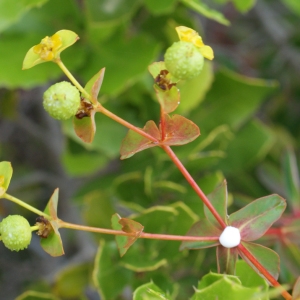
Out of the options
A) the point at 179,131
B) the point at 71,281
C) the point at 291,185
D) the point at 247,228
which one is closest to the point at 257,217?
the point at 247,228

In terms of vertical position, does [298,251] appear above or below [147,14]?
below

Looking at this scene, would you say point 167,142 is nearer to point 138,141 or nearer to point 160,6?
point 138,141

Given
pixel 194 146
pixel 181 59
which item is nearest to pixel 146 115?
pixel 194 146

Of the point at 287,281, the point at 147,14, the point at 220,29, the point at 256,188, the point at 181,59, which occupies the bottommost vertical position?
the point at 287,281

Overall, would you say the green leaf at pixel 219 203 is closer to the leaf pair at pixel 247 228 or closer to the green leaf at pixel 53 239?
the leaf pair at pixel 247 228

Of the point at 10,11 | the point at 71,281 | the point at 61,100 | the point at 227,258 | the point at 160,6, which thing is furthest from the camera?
the point at 71,281

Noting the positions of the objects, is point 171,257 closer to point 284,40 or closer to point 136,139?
point 136,139

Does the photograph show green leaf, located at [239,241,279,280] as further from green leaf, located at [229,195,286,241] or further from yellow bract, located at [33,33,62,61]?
yellow bract, located at [33,33,62,61]
